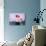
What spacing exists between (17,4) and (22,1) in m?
0.23

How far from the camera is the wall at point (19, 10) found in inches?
207

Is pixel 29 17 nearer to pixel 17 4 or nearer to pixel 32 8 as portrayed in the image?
pixel 32 8

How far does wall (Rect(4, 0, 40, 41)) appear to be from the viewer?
526 cm

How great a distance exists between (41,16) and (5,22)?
4.61 ft

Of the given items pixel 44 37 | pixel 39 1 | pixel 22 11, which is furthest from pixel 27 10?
pixel 44 37

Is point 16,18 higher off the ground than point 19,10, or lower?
lower

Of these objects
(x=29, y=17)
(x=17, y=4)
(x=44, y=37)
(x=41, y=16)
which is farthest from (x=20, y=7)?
(x=44, y=37)

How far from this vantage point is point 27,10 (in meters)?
5.31

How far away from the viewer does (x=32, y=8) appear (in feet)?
17.4

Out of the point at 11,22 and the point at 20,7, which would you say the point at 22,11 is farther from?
the point at 11,22

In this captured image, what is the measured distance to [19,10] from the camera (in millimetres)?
5293

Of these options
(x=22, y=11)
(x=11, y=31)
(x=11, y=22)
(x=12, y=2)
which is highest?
(x=12, y=2)

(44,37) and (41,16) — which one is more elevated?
(41,16)

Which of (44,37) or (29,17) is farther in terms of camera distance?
(29,17)
